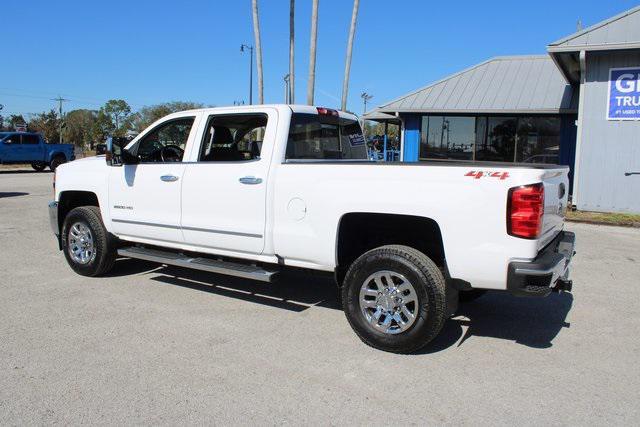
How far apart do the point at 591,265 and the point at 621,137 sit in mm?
6732

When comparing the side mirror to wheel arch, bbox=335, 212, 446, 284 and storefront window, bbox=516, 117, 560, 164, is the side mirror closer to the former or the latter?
wheel arch, bbox=335, 212, 446, 284

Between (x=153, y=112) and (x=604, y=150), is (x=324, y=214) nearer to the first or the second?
(x=604, y=150)

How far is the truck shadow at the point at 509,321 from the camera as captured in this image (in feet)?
15.1

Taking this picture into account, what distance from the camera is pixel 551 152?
691 inches

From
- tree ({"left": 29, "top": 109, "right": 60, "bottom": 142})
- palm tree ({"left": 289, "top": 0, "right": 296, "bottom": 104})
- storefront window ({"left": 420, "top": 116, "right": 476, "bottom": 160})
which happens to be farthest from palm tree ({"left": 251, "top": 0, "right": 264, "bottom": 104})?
tree ({"left": 29, "top": 109, "right": 60, "bottom": 142})

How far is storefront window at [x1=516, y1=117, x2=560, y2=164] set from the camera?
17375mm

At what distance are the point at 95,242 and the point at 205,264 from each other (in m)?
1.77

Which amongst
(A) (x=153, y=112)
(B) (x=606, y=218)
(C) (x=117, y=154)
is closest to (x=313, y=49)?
(B) (x=606, y=218)

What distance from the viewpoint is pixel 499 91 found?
1788 cm

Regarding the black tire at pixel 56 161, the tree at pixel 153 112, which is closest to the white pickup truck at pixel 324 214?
the black tire at pixel 56 161

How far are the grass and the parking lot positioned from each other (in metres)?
5.77

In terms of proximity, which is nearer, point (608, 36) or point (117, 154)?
point (117, 154)

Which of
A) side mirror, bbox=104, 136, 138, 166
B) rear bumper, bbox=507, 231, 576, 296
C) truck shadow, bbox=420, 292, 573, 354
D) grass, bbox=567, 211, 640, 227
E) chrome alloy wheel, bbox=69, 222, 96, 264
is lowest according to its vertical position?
truck shadow, bbox=420, 292, 573, 354

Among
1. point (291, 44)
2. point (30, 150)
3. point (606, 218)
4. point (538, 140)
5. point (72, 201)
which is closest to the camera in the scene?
point (72, 201)
